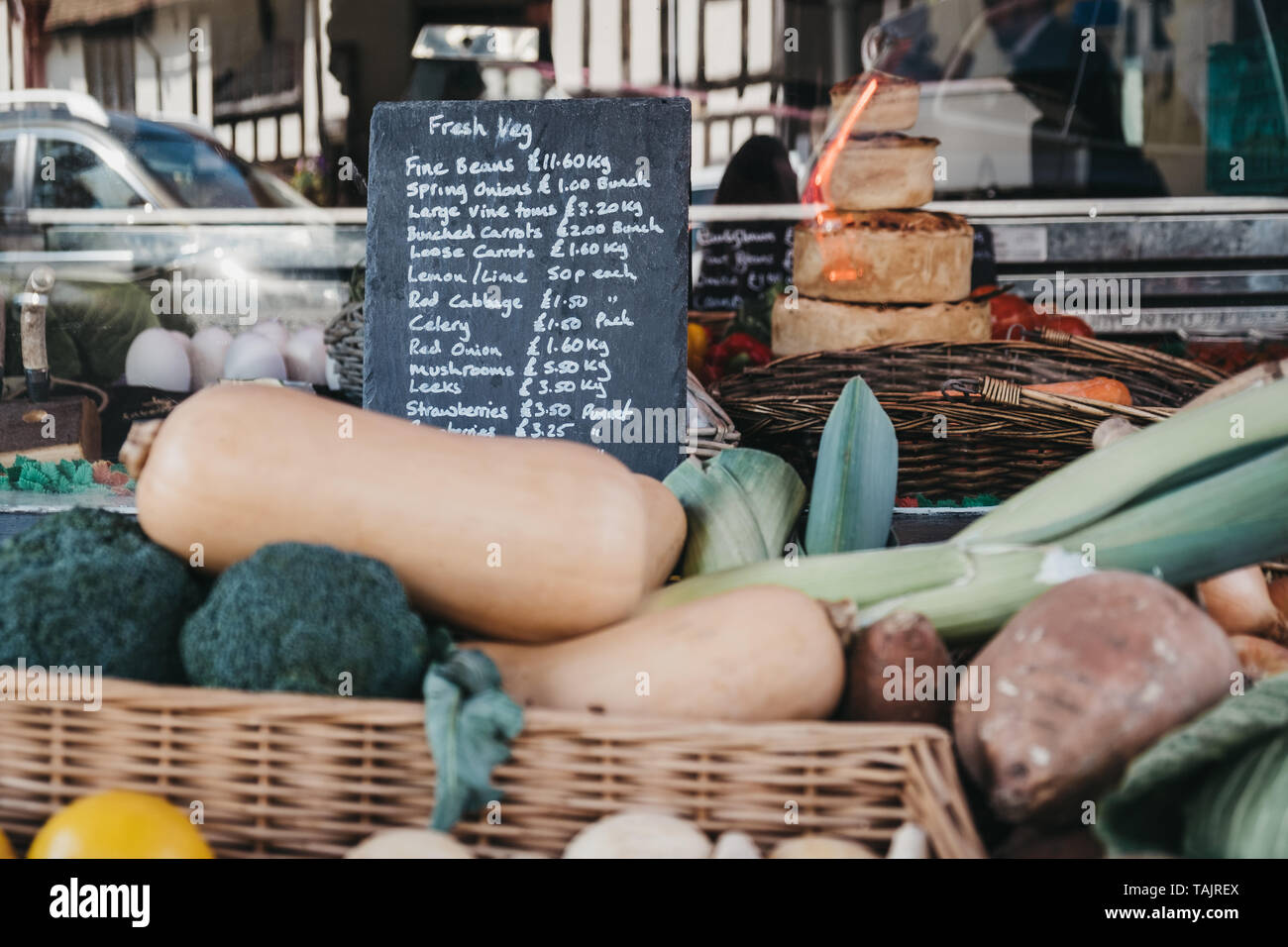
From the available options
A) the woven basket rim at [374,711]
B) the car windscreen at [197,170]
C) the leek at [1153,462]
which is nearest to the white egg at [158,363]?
the car windscreen at [197,170]

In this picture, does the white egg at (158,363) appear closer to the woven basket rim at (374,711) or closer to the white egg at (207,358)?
the white egg at (207,358)

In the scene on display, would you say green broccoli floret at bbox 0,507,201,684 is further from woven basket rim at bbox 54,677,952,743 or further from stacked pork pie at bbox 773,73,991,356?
stacked pork pie at bbox 773,73,991,356

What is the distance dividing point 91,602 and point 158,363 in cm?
246

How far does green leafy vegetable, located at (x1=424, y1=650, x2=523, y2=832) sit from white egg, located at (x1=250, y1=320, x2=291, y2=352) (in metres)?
2.66

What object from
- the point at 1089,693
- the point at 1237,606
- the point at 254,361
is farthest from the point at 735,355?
the point at 1089,693

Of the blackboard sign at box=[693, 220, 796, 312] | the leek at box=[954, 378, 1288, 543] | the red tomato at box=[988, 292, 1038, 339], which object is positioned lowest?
the leek at box=[954, 378, 1288, 543]

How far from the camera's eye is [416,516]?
3.96 ft

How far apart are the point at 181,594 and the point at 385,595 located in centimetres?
26

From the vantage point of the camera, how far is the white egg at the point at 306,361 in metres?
3.38

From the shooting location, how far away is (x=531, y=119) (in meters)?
1.92

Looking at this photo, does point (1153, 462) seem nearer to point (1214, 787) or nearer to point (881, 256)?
point (1214, 787)

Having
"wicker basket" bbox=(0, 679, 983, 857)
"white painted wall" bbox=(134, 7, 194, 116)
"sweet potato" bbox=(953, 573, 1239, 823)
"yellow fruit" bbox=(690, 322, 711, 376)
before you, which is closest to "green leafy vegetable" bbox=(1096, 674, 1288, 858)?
"sweet potato" bbox=(953, 573, 1239, 823)

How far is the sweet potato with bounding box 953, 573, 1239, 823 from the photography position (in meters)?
0.96
